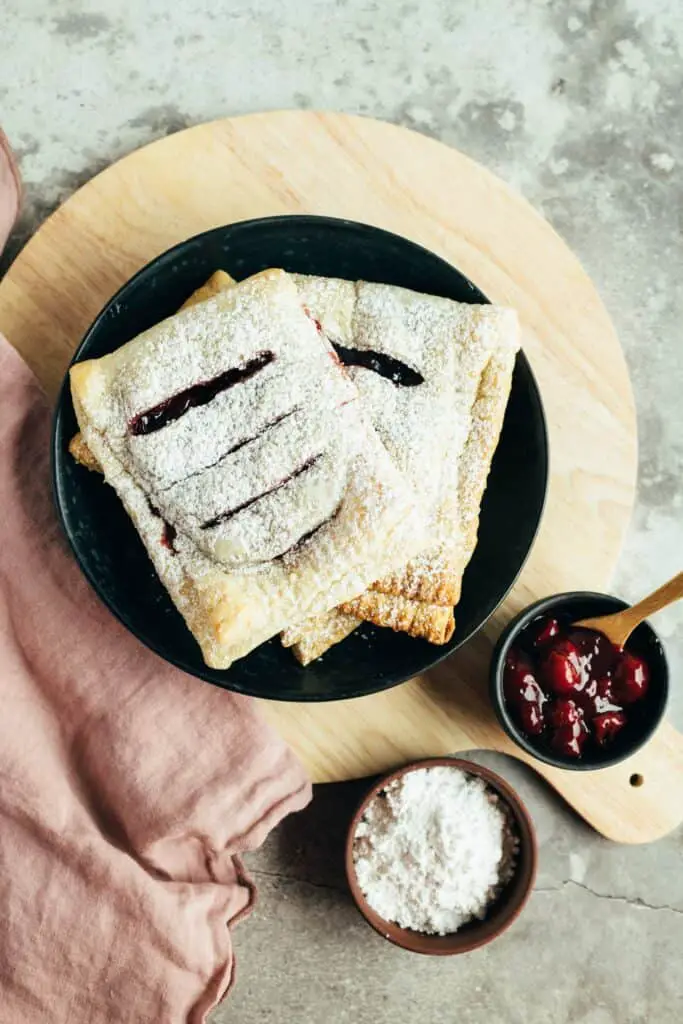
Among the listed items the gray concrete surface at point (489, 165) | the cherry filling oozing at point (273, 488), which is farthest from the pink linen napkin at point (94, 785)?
the cherry filling oozing at point (273, 488)

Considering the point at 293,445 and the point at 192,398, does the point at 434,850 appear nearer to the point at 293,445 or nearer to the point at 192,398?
the point at 293,445

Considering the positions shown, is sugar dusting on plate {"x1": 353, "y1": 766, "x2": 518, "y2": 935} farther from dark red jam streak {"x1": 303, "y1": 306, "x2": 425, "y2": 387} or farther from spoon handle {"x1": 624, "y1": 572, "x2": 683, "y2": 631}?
dark red jam streak {"x1": 303, "y1": 306, "x2": 425, "y2": 387}

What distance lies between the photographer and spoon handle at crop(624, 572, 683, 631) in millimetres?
1603

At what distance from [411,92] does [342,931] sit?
1.82m

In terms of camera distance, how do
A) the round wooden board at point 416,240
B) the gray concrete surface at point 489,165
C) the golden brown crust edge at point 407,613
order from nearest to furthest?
the golden brown crust edge at point 407,613 < the round wooden board at point 416,240 < the gray concrete surface at point 489,165

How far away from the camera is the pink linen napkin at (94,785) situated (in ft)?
6.03

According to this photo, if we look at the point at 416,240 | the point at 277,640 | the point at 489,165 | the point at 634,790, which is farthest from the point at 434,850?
the point at 489,165

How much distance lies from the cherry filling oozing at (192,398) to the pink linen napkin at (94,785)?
0.32 metres

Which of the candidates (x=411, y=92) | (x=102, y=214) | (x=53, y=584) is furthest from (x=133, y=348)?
(x=411, y=92)

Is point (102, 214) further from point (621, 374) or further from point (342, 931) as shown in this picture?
point (342, 931)

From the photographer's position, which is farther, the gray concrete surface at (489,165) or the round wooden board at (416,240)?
the gray concrete surface at (489,165)

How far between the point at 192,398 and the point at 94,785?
0.81 m

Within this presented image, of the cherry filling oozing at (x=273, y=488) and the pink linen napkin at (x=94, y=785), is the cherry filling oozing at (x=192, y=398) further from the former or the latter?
the pink linen napkin at (x=94, y=785)

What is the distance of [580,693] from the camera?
1754 mm
